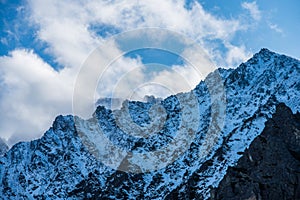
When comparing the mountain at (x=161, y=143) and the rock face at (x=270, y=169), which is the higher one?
the mountain at (x=161, y=143)

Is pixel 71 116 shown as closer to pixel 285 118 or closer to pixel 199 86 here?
pixel 199 86

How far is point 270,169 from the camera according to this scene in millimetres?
74750

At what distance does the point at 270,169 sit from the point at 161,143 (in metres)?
81.5

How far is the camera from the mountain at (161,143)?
384 feet

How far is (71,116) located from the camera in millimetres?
195250

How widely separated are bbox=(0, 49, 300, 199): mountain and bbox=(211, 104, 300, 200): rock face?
18.2 meters

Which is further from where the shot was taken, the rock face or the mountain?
the mountain

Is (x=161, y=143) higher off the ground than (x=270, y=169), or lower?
higher

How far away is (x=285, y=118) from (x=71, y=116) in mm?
124041

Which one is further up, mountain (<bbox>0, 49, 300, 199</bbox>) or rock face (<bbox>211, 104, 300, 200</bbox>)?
mountain (<bbox>0, 49, 300, 199</bbox>)

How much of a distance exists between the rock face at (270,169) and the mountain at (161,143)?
59.8ft

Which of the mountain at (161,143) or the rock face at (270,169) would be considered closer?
the rock face at (270,169)

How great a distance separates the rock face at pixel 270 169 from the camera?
70.8 metres

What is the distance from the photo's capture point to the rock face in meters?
70.8
